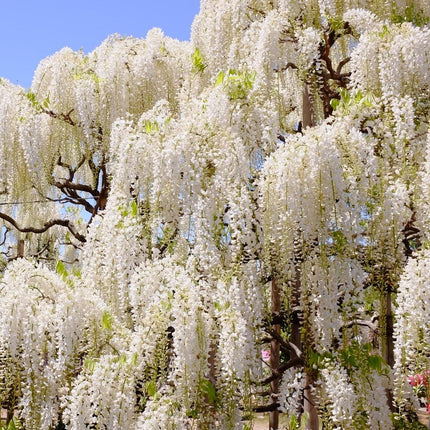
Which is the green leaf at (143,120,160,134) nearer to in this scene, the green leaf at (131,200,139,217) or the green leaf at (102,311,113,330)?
the green leaf at (131,200,139,217)

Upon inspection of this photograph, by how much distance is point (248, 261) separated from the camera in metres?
4.27

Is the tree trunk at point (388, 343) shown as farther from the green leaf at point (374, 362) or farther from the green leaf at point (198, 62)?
the green leaf at point (198, 62)

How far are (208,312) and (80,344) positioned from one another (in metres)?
1.09

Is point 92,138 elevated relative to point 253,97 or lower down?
elevated

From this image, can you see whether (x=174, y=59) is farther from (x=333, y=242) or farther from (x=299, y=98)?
(x=333, y=242)

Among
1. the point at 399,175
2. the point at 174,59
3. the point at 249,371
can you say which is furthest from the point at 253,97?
the point at 174,59

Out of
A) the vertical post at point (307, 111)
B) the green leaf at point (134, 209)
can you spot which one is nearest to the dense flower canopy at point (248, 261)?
the green leaf at point (134, 209)

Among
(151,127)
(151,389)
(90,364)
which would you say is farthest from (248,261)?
(151,127)

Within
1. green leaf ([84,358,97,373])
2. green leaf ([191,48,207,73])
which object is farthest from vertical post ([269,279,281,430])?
green leaf ([191,48,207,73])

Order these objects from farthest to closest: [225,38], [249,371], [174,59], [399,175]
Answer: [174,59] < [225,38] < [399,175] < [249,371]

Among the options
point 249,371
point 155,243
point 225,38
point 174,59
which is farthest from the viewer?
point 174,59

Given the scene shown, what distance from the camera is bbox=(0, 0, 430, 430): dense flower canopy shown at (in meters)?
4.14

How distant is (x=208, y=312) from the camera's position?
4.23 m

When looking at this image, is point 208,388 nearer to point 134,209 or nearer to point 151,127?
point 134,209
